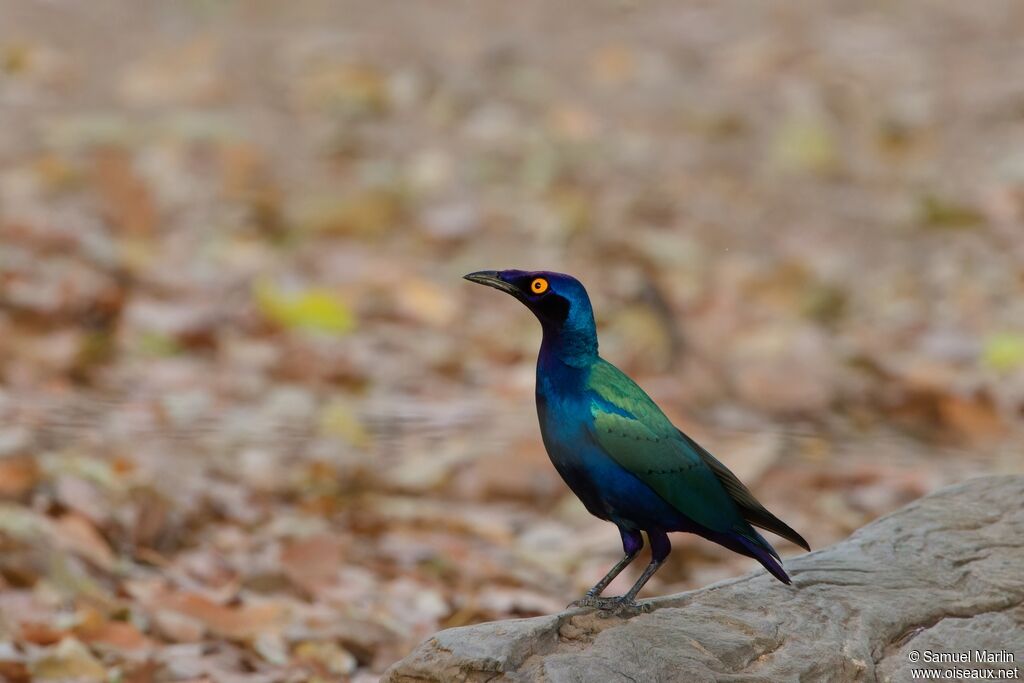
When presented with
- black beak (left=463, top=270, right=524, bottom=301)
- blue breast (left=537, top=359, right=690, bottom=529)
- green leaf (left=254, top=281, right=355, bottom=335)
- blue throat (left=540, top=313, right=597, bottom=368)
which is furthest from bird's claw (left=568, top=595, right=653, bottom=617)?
green leaf (left=254, top=281, right=355, bottom=335)

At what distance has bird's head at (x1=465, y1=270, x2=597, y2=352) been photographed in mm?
3270

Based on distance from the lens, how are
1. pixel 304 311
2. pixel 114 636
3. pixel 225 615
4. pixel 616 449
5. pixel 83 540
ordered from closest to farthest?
pixel 616 449 → pixel 114 636 → pixel 225 615 → pixel 83 540 → pixel 304 311

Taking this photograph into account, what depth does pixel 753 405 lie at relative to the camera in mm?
7117

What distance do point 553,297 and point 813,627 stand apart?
102cm

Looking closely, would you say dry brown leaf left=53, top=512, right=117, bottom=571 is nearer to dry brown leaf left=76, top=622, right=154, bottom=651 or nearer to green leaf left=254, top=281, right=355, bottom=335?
dry brown leaf left=76, top=622, right=154, bottom=651

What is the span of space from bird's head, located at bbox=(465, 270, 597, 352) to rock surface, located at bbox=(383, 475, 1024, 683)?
68 cm

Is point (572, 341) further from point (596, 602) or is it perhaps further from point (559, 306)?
point (596, 602)

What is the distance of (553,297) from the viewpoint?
3.30m

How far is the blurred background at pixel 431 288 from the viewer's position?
505 centimetres

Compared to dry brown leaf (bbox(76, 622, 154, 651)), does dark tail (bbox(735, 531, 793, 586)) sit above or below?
above

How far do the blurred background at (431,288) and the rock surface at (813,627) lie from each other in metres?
1.22

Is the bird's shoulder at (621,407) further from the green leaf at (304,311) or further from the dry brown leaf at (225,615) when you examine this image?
the green leaf at (304,311)

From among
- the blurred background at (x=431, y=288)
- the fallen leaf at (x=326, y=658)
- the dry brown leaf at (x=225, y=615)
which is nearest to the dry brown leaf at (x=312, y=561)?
the blurred background at (x=431, y=288)

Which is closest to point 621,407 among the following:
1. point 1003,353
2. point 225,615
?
point 225,615
